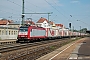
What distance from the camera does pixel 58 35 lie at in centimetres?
7269

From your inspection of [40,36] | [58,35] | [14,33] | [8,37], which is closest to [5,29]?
[8,37]

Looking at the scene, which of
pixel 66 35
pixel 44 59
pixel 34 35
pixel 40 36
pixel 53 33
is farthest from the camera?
pixel 66 35

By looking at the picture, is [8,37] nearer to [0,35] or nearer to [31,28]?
[0,35]

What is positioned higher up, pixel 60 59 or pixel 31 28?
pixel 31 28

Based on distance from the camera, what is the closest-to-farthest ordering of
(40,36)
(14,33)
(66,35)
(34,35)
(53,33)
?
1. (34,35)
2. (40,36)
3. (14,33)
4. (53,33)
5. (66,35)

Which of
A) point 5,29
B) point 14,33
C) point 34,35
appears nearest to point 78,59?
point 34,35

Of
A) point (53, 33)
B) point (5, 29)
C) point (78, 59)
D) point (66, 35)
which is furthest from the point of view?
point (66, 35)

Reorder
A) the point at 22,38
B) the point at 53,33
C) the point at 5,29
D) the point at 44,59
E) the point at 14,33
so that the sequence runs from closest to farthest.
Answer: the point at 44,59 < the point at 22,38 < the point at 5,29 < the point at 14,33 < the point at 53,33

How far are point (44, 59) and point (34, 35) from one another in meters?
25.9

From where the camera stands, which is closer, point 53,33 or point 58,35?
point 53,33

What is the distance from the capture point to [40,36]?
47312 mm

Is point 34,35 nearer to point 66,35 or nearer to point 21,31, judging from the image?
point 21,31

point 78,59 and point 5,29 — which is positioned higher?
point 5,29

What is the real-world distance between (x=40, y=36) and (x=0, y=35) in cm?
1026
